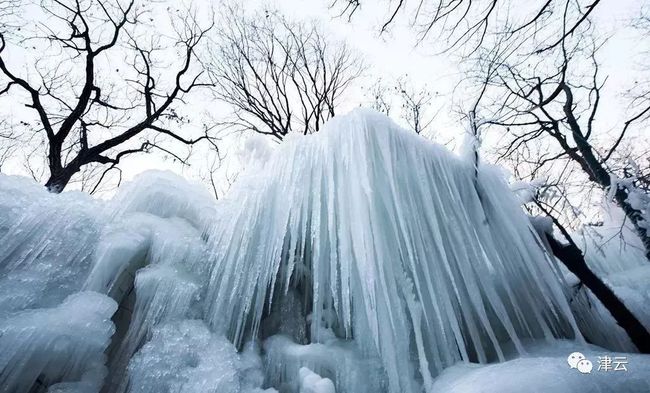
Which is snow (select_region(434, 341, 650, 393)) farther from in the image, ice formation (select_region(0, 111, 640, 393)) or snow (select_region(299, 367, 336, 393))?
snow (select_region(299, 367, 336, 393))

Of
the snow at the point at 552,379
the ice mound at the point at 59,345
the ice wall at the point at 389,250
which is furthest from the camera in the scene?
the ice wall at the point at 389,250

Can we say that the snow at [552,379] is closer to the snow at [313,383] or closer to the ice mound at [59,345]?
the snow at [313,383]

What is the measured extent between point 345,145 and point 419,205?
927 mm

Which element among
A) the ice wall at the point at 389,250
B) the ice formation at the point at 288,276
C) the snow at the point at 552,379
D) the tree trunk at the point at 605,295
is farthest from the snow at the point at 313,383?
the tree trunk at the point at 605,295

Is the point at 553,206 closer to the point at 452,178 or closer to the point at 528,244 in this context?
the point at 528,244

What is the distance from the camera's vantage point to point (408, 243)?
262cm

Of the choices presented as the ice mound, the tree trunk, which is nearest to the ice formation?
the ice mound

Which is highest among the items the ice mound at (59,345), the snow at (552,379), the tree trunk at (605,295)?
the tree trunk at (605,295)

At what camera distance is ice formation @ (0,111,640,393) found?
2180 millimetres

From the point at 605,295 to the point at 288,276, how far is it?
3.85m

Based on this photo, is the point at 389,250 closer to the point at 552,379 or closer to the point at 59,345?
the point at 552,379

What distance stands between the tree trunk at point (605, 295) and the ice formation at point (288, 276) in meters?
0.26

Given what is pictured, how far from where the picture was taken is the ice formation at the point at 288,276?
2.18m

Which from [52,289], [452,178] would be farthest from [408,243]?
[52,289]
